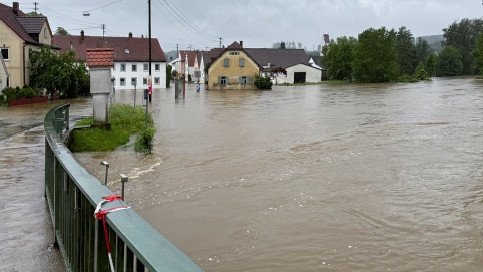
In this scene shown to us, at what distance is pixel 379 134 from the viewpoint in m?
21.7

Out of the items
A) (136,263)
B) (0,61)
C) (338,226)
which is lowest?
(338,226)

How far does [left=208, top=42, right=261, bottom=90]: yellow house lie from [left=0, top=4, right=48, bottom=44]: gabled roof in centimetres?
2844

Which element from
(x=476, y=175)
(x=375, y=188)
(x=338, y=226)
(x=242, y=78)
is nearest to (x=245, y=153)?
(x=375, y=188)

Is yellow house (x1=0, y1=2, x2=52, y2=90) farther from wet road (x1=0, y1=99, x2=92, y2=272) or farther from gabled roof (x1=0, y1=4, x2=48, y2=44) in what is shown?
wet road (x1=0, y1=99, x2=92, y2=272)

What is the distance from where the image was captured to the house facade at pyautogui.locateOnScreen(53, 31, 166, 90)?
80.8 metres

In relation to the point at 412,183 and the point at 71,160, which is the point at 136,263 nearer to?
the point at 71,160

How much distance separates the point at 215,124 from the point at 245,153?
379 inches

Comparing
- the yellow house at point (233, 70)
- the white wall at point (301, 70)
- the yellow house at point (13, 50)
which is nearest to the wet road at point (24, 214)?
the yellow house at point (13, 50)

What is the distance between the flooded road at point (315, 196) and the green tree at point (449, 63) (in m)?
120

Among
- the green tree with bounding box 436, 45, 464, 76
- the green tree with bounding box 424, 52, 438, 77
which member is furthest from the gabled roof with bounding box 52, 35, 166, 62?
the green tree with bounding box 436, 45, 464, 76

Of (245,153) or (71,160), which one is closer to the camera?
(71,160)

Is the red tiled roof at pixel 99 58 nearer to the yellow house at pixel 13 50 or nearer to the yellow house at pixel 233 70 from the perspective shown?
the yellow house at pixel 13 50

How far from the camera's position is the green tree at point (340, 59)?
102m

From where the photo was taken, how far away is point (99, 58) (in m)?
16.8
